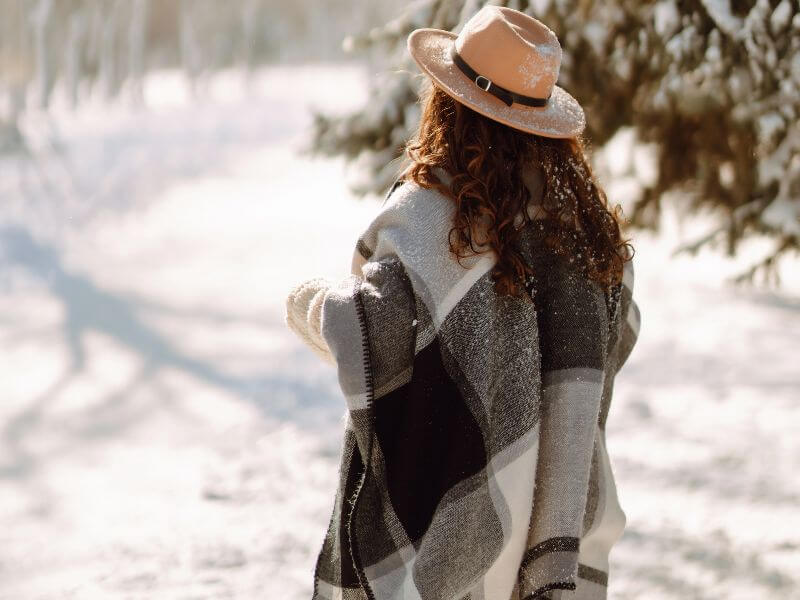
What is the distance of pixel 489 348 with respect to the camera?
206cm

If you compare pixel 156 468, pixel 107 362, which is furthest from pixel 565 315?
pixel 107 362

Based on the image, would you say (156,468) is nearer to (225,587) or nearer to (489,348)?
(225,587)

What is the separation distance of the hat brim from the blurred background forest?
444mm

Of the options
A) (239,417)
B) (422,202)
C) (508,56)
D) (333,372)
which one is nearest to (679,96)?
(333,372)

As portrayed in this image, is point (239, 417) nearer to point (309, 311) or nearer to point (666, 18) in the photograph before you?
point (666, 18)

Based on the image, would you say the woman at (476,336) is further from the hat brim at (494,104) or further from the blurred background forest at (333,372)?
the blurred background forest at (333,372)

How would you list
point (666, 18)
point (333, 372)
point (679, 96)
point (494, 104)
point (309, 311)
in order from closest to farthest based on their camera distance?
point (494, 104)
point (309, 311)
point (666, 18)
point (679, 96)
point (333, 372)

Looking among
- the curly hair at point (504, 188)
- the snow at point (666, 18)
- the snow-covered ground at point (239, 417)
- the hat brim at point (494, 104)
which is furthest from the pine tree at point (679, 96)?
the curly hair at point (504, 188)

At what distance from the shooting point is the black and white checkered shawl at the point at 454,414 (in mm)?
2029

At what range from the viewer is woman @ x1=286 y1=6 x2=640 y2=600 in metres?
2.03

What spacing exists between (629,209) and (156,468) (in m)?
4.43

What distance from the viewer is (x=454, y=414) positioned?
207 centimetres

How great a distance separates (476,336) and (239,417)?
4103mm

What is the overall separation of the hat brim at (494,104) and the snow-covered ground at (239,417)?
2158 millimetres
